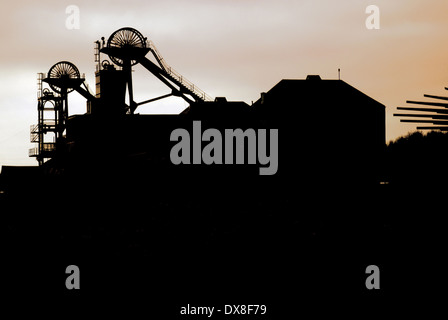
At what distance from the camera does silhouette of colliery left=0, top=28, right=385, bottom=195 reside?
43562 mm

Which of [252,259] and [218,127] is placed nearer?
[252,259]

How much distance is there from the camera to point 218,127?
43.4 metres

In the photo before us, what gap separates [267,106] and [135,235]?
35379 millimetres

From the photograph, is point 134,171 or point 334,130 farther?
point 334,130

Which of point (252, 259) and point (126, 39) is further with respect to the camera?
point (126, 39)

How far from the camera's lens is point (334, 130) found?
52.0m

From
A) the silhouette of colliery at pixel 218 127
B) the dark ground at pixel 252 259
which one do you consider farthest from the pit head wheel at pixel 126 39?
the dark ground at pixel 252 259

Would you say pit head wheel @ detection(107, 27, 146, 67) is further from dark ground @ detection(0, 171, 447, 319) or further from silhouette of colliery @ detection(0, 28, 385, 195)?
dark ground @ detection(0, 171, 447, 319)

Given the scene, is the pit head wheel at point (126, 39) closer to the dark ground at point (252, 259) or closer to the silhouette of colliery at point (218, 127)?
the silhouette of colliery at point (218, 127)

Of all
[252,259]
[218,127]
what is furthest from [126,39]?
[252,259]

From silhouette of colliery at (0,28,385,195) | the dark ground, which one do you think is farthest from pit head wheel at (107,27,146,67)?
the dark ground

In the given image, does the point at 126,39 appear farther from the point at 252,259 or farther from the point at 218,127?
the point at 252,259
